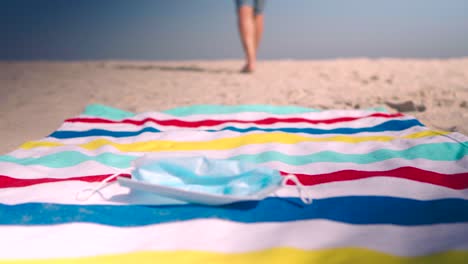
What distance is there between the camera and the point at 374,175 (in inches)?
Answer: 50.7

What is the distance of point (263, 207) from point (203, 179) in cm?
21

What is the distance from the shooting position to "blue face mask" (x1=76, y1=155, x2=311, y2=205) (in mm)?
1077

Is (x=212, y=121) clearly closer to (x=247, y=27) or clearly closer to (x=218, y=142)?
(x=218, y=142)

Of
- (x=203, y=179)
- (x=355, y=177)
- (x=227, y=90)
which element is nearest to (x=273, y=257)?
(x=203, y=179)

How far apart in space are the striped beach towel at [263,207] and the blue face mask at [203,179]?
0.04 m

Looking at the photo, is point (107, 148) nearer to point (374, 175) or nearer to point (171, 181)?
point (171, 181)

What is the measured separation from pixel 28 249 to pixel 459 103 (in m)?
2.55

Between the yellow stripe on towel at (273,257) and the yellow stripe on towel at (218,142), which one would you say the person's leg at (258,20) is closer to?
the yellow stripe on towel at (218,142)

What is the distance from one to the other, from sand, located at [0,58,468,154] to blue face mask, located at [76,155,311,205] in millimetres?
978

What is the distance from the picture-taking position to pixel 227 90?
10.5 ft

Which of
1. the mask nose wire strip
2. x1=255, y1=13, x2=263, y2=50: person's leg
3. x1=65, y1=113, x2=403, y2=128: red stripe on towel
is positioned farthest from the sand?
the mask nose wire strip

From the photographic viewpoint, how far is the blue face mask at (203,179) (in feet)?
3.53

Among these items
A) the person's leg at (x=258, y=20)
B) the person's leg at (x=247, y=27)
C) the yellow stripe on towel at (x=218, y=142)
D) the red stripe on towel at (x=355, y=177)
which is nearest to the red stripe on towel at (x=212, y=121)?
the yellow stripe on towel at (x=218, y=142)

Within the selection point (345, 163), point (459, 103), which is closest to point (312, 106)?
point (459, 103)
